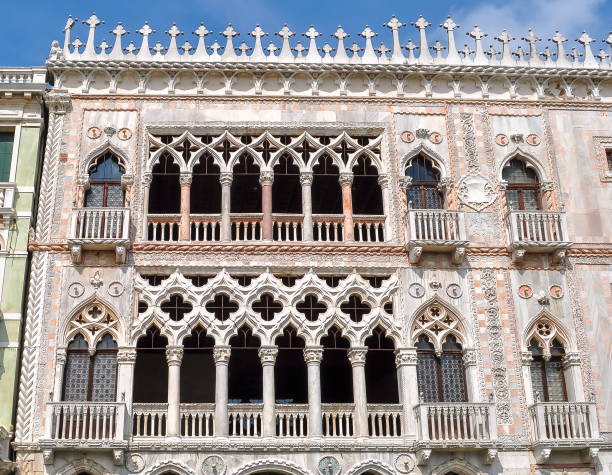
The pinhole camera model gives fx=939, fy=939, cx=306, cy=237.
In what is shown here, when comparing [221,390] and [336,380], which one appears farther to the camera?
[336,380]

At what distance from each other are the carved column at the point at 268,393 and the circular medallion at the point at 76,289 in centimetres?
→ 398

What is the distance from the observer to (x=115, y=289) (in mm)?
19797

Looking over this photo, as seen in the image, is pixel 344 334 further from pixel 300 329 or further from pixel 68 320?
pixel 68 320

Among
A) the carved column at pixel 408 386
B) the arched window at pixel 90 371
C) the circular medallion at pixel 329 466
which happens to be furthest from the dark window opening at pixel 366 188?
the arched window at pixel 90 371

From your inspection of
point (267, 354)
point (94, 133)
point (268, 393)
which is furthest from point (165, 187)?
point (268, 393)

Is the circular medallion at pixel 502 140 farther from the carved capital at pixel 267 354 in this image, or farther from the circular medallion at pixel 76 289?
the circular medallion at pixel 76 289

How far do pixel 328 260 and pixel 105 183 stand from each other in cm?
534

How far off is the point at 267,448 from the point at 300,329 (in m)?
2.60

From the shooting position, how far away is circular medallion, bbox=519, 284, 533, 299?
66.7 ft

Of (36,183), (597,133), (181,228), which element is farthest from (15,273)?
(597,133)

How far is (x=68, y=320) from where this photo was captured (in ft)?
64.0

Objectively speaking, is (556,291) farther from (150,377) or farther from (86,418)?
(86,418)

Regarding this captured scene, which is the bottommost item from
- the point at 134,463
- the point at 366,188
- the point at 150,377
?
the point at 134,463

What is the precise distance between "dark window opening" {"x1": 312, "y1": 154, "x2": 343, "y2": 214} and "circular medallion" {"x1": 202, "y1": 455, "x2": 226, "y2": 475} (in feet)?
22.5
